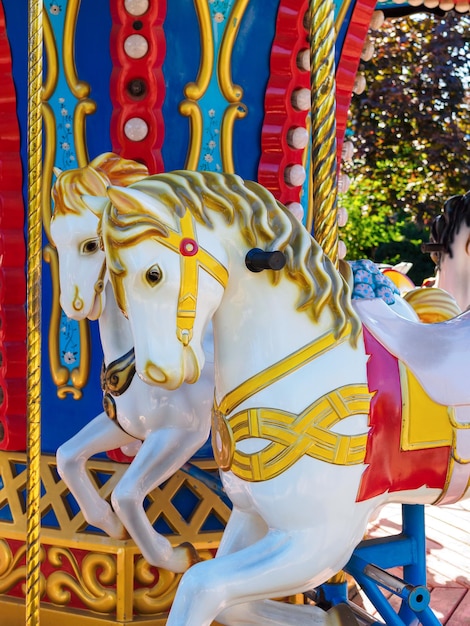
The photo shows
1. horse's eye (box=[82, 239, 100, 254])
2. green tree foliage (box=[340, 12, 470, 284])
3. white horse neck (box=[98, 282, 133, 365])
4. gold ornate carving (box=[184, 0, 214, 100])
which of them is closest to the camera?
horse's eye (box=[82, 239, 100, 254])

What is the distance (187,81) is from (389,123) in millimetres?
6403

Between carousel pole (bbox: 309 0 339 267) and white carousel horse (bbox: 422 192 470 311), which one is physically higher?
carousel pole (bbox: 309 0 339 267)

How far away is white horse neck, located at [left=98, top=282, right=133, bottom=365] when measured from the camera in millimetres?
2445

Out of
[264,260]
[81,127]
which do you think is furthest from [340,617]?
[81,127]

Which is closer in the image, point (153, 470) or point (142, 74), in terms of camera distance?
point (153, 470)

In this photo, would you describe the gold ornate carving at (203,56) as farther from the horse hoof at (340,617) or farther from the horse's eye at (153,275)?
the horse hoof at (340,617)

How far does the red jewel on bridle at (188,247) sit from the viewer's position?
162cm

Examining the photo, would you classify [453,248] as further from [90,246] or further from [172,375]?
[172,375]

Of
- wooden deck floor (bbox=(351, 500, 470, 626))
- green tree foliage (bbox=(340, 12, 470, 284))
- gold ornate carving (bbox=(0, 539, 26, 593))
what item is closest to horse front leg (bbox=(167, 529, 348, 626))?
gold ornate carving (bbox=(0, 539, 26, 593))

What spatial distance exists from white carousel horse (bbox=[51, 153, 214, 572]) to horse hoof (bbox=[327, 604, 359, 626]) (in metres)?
0.64

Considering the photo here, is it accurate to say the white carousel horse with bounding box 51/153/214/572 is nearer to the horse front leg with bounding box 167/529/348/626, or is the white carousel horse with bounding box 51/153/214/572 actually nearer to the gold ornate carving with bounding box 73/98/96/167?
the gold ornate carving with bounding box 73/98/96/167

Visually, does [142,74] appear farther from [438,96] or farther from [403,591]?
[438,96]

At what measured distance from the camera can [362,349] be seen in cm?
183

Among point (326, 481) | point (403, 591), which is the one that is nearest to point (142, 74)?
point (326, 481)
